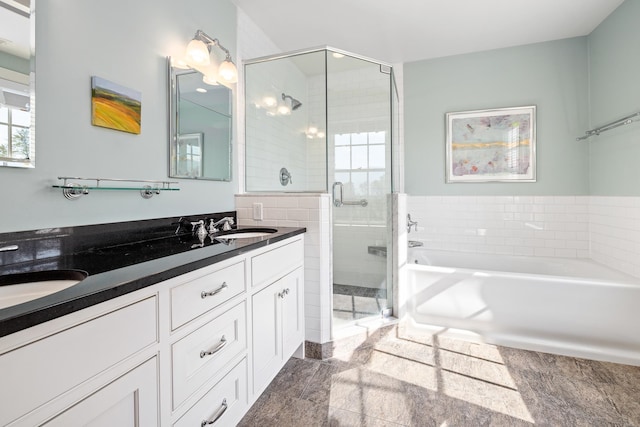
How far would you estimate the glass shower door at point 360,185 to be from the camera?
98.6 inches

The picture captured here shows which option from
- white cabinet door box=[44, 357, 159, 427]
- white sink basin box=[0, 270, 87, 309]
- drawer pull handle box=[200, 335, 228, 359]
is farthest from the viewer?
drawer pull handle box=[200, 335, 228, 359]

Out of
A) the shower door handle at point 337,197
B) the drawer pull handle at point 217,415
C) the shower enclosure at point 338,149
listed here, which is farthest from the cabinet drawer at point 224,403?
the shower door handle at point 337,197

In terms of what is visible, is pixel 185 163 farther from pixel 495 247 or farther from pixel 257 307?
pixel 495 247

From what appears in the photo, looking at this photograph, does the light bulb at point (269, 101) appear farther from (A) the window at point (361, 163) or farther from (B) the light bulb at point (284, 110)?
(A) the window at point (361, 163)

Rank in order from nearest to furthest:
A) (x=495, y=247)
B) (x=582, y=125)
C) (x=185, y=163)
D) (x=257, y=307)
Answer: (x=257, y=307) → (x=185, y=163) → (x=582, y=125) → (x=495, y=247)

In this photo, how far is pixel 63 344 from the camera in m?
0.67

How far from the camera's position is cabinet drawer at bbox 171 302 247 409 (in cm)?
101

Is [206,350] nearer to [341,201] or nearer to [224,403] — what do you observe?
[224,403]

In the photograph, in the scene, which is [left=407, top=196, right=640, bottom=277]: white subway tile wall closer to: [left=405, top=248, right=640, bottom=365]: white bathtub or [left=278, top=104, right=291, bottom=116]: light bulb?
[left=405, top=248, right=640, bottom=365]: white bathtub

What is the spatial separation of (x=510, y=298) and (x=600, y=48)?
242 cm

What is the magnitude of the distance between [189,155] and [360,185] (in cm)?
144

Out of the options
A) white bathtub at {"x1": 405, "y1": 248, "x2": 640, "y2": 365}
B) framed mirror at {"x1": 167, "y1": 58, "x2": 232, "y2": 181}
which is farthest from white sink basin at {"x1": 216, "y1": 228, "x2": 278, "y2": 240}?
white bathtub at {"x1": 405, "y1": 248, "x2": 640, "y2": 365}

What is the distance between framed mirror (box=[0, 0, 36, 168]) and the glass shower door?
67.9 inches

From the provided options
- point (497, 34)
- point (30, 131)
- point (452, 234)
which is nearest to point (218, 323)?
point (30, 131)
